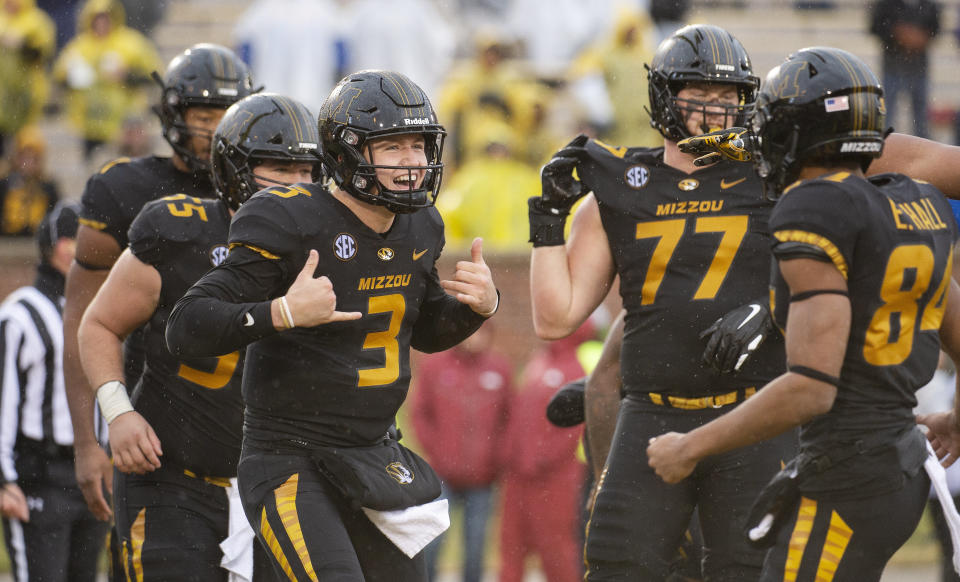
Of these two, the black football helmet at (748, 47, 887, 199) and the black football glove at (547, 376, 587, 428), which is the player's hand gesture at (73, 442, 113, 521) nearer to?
the black football glove at (547, 376, 587, 428)

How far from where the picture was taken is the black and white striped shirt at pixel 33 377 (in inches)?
260

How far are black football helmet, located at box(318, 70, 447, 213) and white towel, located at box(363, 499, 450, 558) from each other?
908 millimetres

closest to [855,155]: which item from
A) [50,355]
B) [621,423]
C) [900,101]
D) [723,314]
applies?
[723,314]

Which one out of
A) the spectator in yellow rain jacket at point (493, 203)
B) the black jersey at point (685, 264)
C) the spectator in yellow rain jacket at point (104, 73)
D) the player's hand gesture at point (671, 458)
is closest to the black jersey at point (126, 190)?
the black jersey at point (685, 264)

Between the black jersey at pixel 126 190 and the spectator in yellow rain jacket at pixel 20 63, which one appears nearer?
the black jersey at pixel 126 190

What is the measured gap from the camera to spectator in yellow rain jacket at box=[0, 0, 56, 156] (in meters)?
12.2

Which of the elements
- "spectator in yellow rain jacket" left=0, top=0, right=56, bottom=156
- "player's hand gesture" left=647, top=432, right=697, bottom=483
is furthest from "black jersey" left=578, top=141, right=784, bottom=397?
"spectator in yellow rain jacket" left=0, top=0, right=56, bottom=156

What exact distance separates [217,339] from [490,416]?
4687mm

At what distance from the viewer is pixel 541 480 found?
829cm

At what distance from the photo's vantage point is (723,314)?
448cm

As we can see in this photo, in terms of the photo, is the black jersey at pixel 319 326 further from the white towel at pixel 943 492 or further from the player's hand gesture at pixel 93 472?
the white towel at pixel 943 492

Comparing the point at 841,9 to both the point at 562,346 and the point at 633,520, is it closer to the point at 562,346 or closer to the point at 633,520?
the point at 562,346

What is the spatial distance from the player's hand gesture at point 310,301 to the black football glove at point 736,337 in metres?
1.27

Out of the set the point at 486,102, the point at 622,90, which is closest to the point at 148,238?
the point at 486,102
